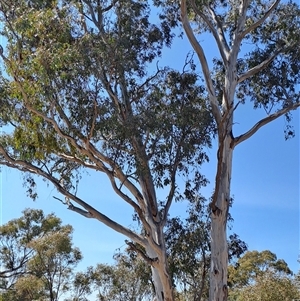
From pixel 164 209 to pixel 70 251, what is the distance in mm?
7179

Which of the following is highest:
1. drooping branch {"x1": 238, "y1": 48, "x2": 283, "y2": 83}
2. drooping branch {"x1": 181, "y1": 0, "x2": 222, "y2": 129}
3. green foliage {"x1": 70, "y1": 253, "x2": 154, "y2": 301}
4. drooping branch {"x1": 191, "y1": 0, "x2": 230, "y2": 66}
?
drooping branch {"x1": 191, "y1": 0, "x2": 230, "y2": 66}

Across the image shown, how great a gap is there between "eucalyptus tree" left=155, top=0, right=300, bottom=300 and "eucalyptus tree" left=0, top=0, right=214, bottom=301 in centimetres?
48

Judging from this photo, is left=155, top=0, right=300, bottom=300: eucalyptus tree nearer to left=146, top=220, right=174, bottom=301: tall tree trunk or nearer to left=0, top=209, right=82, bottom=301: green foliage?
left=146, top=220, right=174, bottom=301: tall tree trunk

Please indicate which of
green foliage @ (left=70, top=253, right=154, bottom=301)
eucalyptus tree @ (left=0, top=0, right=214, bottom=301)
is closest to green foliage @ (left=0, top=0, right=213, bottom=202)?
eucalyptus tree @ (left=0, top=0, right=214, bottom=301)

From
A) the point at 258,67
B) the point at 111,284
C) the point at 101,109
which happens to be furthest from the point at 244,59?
the point at 111,284

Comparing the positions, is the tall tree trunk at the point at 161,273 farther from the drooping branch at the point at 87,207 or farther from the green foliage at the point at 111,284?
the green foliage at the point at 111,284

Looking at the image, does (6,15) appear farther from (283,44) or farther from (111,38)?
(283,44)

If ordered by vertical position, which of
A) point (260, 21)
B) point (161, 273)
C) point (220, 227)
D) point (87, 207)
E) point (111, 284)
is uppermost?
point (260, 21)

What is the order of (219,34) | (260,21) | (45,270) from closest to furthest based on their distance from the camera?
(260,21) → (219,34) → (45,270)

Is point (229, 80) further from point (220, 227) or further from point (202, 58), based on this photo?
point (220, 227)

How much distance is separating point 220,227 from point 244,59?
13.3ft

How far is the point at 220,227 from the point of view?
747cm

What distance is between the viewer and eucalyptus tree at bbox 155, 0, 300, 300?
26.4ft

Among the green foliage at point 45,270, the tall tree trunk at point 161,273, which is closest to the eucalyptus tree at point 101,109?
the tall tree trunk at point 161,273
